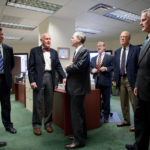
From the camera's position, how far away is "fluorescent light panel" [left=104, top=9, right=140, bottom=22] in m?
3.88

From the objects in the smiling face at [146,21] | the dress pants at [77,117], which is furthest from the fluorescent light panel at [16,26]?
the smiling face at [146,21]

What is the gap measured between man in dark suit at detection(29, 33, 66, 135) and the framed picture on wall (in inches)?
63.4

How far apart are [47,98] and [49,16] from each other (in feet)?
8.22

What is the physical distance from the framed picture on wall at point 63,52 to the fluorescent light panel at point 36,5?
0.99 meters

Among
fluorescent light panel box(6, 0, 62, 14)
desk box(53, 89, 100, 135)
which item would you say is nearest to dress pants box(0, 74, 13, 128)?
desk box(53, 89, 100, 135)

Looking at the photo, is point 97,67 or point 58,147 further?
point 97,67

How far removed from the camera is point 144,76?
142 centimetres

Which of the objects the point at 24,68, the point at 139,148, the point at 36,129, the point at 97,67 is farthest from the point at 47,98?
the point at 24,68

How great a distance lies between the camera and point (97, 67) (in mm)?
2918

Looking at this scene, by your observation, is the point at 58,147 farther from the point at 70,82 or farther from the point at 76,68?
the point at 76,68

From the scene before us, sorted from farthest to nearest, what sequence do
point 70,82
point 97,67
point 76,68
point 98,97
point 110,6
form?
point 110,6, point 97,67, point 98,97, point 70,82, point 76,68

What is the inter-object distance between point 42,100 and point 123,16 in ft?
10.9

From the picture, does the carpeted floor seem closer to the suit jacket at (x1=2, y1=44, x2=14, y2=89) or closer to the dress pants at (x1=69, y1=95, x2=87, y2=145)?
the dress pants at (x1=69, y1=95, x2=87, y2=145)

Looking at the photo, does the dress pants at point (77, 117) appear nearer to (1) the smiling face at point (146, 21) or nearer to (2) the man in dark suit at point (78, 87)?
(2) the man in dark suit at point (78, 87)
